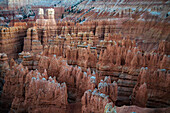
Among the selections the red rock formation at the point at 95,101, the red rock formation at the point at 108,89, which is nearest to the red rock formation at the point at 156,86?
the red rock formation at the point at 108,89

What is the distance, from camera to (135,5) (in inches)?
1307

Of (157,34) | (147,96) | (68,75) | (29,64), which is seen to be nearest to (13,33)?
(29,64)

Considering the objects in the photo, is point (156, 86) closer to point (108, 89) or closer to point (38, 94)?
point (108, 89)

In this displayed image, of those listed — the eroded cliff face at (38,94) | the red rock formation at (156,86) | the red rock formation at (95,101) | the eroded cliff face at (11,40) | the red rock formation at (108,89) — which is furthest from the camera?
the eroded cliff face at (11,40)

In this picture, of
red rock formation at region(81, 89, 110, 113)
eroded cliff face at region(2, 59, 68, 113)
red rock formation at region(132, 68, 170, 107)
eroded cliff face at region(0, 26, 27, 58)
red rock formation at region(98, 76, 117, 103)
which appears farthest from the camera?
eroded cliff face at region(0, 26, 27, 58)

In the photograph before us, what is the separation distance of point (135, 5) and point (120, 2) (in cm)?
621

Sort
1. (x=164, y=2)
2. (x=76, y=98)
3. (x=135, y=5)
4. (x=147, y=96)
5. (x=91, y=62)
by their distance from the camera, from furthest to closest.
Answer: (x=135, y=5) < (x=164, y=2) < (x=91, y=62) < (x=76, y=98) < (x=147, y=96)

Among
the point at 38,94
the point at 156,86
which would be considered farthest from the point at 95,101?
the point at 156,86

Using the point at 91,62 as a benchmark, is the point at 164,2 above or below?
above

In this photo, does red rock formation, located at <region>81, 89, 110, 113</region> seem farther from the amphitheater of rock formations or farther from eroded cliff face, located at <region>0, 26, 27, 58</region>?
eroded cliff face, located at <region>0, 26, 27, 58</region>

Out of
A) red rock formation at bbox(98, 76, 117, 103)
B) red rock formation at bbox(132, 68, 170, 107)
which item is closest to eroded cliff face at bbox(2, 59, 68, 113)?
red rock formation at bbox(98, 76, 117, 103)

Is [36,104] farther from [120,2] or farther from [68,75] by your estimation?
[120,2]

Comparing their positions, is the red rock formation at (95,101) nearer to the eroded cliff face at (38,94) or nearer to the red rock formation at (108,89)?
the red rock formation at (108,89)

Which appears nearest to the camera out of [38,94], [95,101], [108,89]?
[95,101]
